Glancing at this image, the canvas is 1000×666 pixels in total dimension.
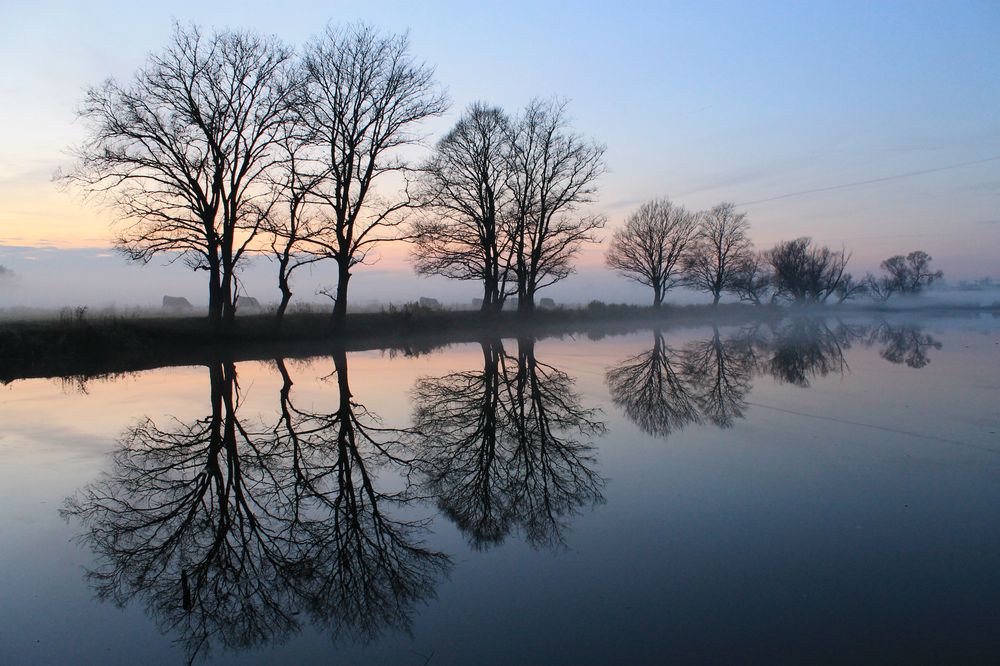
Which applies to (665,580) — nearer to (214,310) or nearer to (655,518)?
(655,518)

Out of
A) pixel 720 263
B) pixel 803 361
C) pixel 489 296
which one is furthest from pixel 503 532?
pixel 720 263

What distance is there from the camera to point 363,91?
2466 centimetres

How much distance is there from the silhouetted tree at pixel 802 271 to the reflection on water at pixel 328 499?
69765 millimetres

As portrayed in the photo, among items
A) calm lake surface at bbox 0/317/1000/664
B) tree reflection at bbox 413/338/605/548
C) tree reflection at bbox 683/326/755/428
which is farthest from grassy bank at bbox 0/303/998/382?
tree reflection at bbox 683/326/755/428

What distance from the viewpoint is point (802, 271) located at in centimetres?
7350

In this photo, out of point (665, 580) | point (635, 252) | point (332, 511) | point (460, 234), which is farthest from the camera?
point (635, 252)

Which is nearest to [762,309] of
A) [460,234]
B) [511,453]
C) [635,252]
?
[635,252]

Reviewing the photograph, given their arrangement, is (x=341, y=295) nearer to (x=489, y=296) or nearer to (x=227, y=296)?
(x=227, y=296)

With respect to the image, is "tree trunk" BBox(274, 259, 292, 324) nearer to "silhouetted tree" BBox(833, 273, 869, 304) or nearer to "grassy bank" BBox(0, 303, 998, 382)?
"grassy bank" BBox(0, 303, 998, 382)

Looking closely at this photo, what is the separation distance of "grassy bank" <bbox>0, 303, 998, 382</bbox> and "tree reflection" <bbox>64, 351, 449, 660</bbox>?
11.5 m

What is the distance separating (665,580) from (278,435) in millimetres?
6421

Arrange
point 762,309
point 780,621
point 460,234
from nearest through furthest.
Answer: point 780,621 < point 460,234 < point 762,309

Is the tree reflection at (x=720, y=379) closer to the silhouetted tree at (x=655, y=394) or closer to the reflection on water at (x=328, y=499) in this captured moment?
the reflection on water at (x=328, y=499)

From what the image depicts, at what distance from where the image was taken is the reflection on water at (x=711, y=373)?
32.7ft
